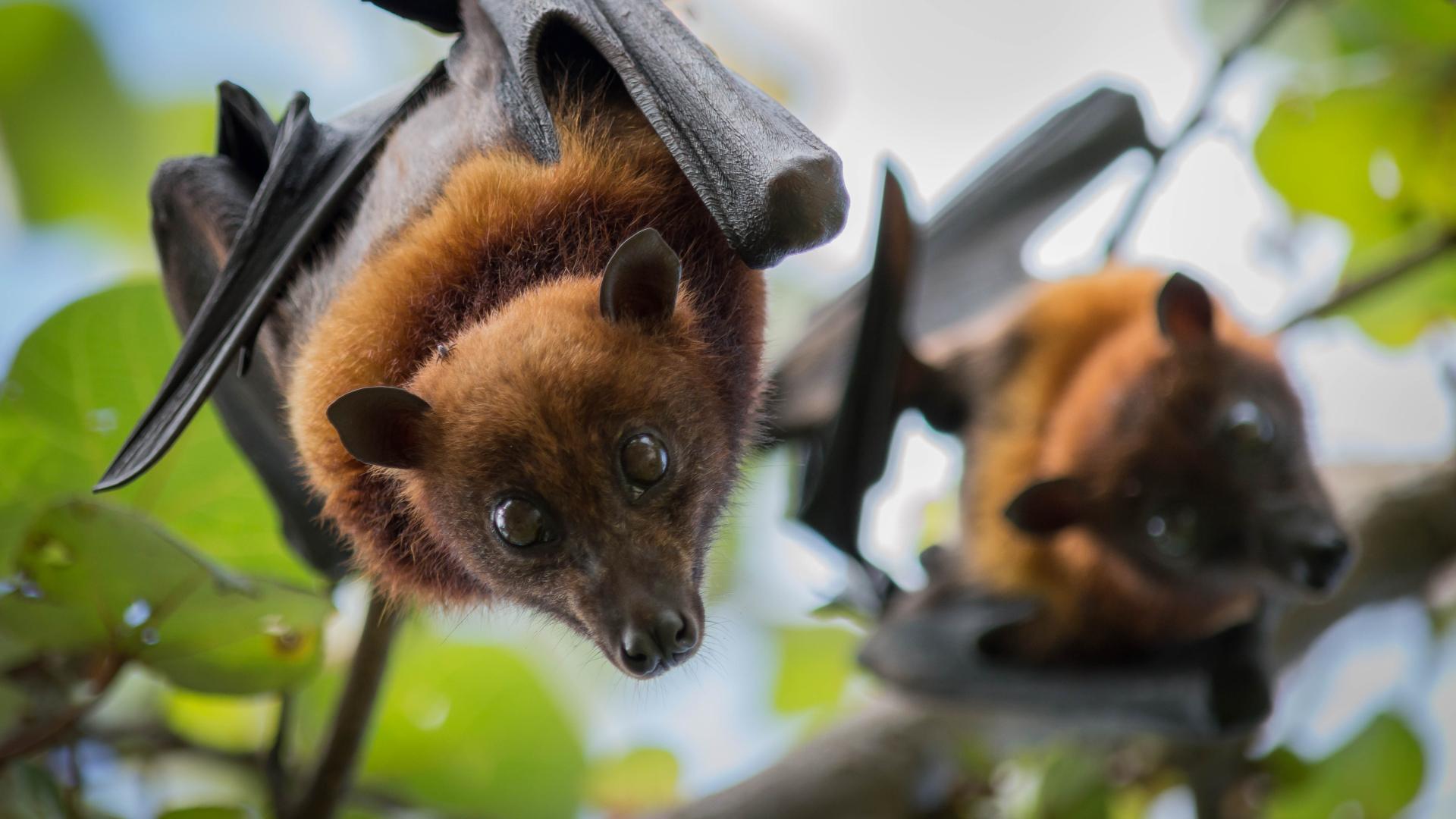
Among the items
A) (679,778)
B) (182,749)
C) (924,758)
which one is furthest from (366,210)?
(679,778)

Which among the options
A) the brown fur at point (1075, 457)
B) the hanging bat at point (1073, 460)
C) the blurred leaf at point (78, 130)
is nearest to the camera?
the hanging bat at point (1073, 460)

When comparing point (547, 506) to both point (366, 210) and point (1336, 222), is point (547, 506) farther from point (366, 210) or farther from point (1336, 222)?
point (1336, 222)

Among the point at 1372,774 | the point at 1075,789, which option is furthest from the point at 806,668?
the point at 1372,774

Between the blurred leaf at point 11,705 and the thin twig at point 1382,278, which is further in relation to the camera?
the thin twig at point 1382,278

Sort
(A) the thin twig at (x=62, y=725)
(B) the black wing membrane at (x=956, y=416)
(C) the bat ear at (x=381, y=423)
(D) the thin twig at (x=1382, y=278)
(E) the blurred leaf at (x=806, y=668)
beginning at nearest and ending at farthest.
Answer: (C) the bat ear at (x=381, y=423) < (A) the thin twig at (x=62, y=725) < (B) the black wing membrane at (x=956, y=416) < (D) the thin twig at (x=1382, y=278) < (E) the blurred leaf at (x=806, y=668)

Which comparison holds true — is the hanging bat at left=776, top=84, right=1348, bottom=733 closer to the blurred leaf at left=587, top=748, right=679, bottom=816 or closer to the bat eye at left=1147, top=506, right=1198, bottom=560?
the bat eye at left=1147, top=506, right=1198, bottom=560

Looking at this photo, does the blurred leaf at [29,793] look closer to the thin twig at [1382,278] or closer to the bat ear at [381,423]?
the bat ear at [381,423]

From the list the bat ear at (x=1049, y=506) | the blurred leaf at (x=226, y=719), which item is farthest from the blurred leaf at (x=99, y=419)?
the bat ear at (x=1049, y=506)

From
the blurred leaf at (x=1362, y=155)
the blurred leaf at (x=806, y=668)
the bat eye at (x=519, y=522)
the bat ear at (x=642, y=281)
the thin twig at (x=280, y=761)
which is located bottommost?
the blurred leaf at (x=806, y=668)

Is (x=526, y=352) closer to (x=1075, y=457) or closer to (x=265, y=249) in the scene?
(x=265, y=249)
